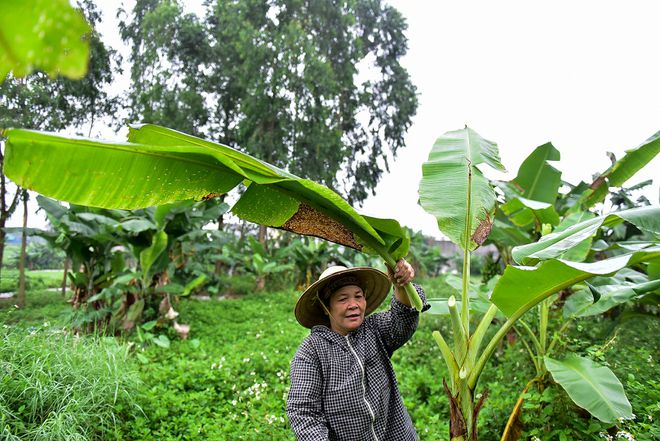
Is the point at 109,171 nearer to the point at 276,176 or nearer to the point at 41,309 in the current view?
the point at 276,176

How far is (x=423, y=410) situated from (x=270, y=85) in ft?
38.1

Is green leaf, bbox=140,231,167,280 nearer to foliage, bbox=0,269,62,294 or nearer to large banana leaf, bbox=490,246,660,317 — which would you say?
large banana leaf, bbox=490,246,660,317

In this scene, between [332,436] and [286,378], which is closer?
[332,436]

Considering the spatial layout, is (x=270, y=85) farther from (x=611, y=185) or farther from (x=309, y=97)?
(x=611, y=185)

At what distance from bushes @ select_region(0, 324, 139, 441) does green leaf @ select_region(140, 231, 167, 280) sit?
2.01 meters

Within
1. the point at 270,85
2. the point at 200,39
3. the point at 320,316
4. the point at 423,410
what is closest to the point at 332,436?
the point at 320,316

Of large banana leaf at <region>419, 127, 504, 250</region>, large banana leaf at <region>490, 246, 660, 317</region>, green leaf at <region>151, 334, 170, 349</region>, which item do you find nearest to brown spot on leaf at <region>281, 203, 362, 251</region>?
large banana leaf at <region>419, 127, 504, 250</region>

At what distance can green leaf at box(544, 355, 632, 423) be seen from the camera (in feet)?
7.75

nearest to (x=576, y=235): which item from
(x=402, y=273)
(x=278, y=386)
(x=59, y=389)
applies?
(x=402, y=273)

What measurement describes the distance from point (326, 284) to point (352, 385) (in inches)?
19.9

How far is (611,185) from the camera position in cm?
430

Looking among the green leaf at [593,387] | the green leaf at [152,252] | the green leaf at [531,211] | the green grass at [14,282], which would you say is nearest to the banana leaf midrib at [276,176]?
the green leaf at [593,387]

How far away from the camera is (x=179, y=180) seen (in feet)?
5.65

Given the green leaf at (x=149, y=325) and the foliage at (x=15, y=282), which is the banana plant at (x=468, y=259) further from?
the foliage at (x=15, y=282)
